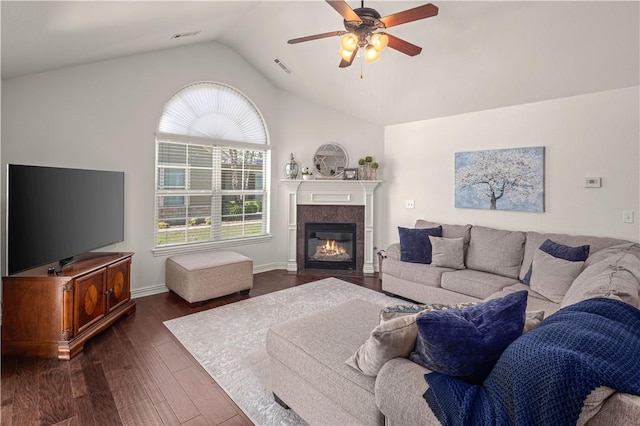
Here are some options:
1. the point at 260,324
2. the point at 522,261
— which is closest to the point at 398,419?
the point at 260,324

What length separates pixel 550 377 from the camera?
1.00 metres

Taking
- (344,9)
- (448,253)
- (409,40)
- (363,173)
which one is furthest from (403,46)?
(363,173)

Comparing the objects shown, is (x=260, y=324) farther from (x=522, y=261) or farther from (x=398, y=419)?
(x=522, y=261)

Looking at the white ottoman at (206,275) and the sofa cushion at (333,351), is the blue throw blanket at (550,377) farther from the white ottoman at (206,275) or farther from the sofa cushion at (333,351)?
the white ottoman at (206,275)

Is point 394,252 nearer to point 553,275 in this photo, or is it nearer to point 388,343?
point 553,275

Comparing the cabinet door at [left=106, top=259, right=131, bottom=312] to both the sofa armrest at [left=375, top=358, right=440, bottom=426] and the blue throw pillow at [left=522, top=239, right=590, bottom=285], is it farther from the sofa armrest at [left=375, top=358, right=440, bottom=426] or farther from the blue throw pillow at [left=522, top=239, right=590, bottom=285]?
the blue throw pillow at [left=522, top=239, right=590, bottom=285]

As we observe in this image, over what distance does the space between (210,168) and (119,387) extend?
3.11 m

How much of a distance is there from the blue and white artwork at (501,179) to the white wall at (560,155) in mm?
80

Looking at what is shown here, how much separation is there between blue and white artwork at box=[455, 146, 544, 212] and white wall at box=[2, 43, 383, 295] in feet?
4.92

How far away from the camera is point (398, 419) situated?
4.35 feet

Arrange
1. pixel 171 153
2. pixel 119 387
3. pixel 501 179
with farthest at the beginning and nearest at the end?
pixel 171 153
pixel 501 179
pixel 119 387

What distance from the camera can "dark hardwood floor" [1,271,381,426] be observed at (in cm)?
200

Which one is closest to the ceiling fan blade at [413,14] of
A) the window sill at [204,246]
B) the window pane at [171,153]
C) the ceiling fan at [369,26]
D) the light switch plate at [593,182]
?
the ceiling fan at [369,26]

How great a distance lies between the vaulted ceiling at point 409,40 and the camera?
2.58 m
